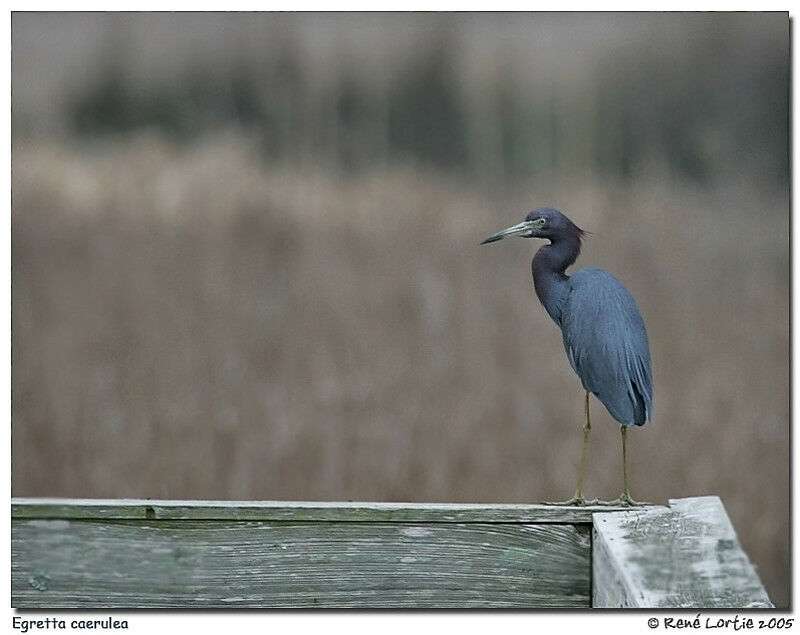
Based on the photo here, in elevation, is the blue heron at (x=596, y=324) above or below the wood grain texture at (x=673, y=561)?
above

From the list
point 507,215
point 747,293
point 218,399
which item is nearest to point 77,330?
point 218,399

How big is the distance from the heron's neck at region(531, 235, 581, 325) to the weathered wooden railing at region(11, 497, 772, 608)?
197mm

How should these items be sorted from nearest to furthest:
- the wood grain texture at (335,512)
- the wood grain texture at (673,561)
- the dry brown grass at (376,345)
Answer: the wood grain texture at (673,561) < the wood grain texture at (335,512) < the dry brown grass at (376,345)

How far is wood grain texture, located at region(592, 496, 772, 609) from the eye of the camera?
71cm

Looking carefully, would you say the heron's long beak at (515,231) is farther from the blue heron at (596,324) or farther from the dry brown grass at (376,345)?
the dry brown grass at (376,345)

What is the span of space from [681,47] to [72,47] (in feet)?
4.27

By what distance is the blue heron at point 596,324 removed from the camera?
0.99 meters

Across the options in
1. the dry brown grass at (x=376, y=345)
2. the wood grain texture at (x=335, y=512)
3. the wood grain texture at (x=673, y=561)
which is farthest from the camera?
the dry brown grass at (x=376, y=345)

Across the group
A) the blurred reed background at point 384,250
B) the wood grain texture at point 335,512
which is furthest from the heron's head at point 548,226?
the blurred reed background at point 384,250

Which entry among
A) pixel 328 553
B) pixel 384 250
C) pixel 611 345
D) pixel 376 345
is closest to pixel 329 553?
pixel 328 553

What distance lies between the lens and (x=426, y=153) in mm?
2420

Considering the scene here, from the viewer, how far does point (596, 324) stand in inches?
39.0

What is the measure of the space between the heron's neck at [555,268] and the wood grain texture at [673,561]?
0.69 feet

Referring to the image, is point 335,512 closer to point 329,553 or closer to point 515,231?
point 329,553
